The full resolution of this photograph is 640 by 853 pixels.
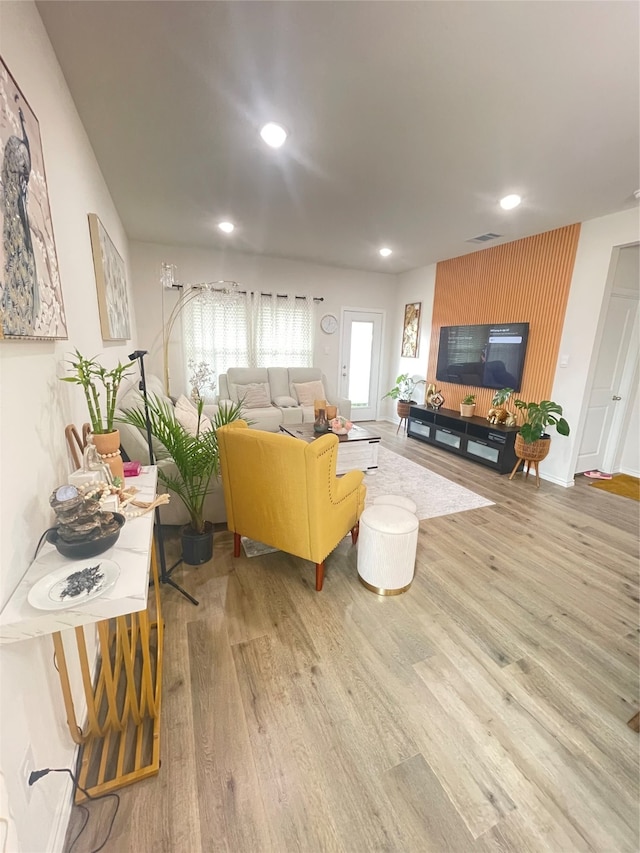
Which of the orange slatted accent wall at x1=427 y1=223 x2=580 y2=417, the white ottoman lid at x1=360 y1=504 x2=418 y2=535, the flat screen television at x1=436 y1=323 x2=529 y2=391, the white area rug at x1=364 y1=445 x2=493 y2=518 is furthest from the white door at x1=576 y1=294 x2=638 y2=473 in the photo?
the white ottoman lid at x1=360 y1=504 x2=418 y2=535

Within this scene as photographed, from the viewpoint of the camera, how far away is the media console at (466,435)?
3.91 meters

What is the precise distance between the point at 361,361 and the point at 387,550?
15.6 feet

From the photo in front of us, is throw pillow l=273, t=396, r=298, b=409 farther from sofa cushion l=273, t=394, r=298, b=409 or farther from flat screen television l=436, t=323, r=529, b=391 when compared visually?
flat screen television l=436, t=323, r=529, b=391

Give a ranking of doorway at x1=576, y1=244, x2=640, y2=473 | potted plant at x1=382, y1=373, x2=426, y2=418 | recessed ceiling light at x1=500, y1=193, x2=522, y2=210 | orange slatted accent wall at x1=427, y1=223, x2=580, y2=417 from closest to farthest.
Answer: recessed ceiling light at x1=500, y1=193, x2=522, y2=210
doorway at x1=576, y1=244, x2=640, y2=473
orange slatted accent wall at x1=427, y1=223, x2=580, y2=417
potted plant at x1=382, y1=373, x2=426, y2=418

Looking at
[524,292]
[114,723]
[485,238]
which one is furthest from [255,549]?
[485,238]

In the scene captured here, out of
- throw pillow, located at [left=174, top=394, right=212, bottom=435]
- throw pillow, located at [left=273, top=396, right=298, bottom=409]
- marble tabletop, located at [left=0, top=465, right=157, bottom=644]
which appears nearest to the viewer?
marble tabletop, located at [left=0, top=465, right=157, bottom=644]

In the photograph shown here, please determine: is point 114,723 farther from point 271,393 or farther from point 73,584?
point 271,393

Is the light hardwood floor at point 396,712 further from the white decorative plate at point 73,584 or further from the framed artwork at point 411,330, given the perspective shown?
the framed artwork at point 411,330

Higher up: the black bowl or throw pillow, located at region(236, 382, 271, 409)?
the black bowl

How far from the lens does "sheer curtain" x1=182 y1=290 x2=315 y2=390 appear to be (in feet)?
16.1

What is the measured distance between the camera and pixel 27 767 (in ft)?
2.72

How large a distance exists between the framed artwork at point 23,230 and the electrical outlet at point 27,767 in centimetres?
102

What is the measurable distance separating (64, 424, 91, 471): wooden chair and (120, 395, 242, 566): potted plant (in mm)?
378

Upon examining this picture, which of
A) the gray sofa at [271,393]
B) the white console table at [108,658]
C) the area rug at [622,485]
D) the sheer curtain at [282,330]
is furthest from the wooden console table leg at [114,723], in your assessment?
the sheer curtain at [282,330]
